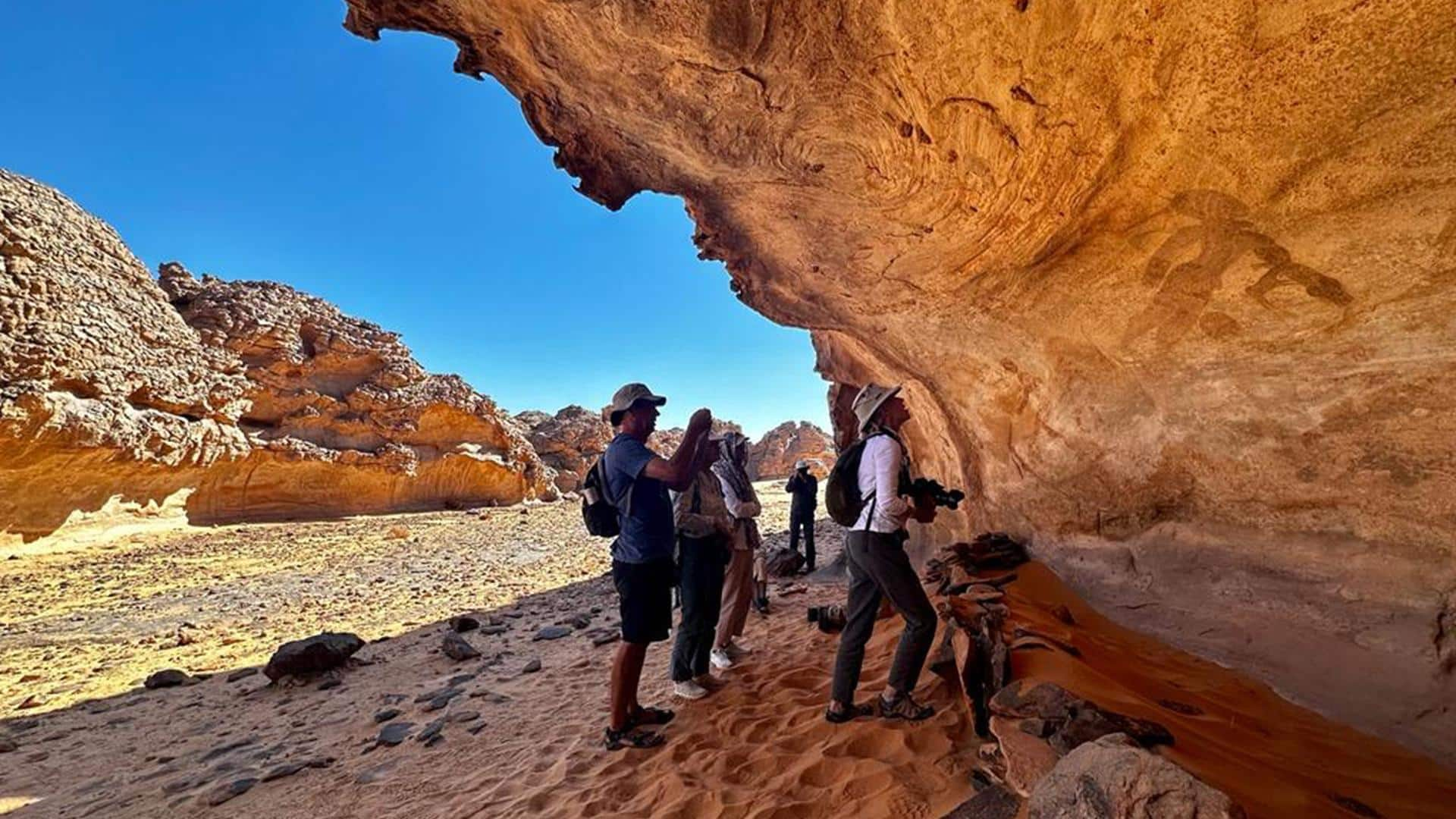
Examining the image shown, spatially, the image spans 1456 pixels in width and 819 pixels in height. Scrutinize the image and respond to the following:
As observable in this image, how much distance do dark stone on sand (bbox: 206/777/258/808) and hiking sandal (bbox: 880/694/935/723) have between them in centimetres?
424

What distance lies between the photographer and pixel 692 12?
3.41m

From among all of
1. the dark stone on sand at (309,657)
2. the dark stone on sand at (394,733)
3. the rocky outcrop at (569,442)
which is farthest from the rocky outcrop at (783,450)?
the dark stone on sand at (394,733)

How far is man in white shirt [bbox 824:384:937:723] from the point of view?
328 cm

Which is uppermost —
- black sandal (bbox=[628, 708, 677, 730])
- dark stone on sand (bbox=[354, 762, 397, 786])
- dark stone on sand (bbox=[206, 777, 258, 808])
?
black sandal (bbox=[628, 708, 677, 730])

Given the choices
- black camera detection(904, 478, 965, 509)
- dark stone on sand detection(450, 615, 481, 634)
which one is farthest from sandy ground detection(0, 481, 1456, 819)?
black camera detection(904, 478, 965, 509)

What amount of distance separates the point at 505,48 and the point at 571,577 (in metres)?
9.88

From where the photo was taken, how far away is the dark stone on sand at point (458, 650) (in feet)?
21.7

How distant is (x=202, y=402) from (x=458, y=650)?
63.4 feet

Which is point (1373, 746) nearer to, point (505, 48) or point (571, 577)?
point (505, 48)

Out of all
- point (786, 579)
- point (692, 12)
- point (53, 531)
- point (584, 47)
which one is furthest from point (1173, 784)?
point (53, 531)

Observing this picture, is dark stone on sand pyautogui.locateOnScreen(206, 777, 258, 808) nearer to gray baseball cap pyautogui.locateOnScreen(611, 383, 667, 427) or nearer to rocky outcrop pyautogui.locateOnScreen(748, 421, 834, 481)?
gray baseball cap pyautogui.locateOnScreen(611, 383, 667, 427)

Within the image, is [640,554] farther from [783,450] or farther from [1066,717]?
[783,450]

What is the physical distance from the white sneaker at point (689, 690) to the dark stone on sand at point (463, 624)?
4.76 meters

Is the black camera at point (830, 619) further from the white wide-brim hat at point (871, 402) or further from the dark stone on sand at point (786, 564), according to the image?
the dark stone on sand at point (786, 564)
